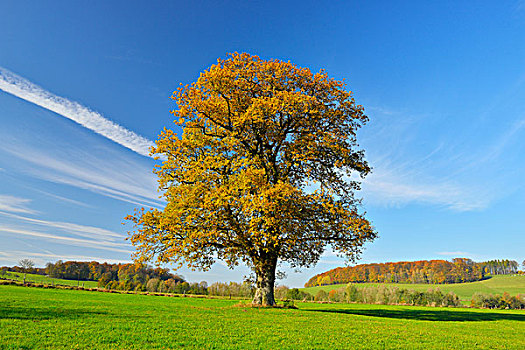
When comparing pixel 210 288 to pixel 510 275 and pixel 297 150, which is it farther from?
pixel 510 275

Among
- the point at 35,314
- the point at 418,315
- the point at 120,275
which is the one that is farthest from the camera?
the point at 120,275

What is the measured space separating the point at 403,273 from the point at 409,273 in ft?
5.91

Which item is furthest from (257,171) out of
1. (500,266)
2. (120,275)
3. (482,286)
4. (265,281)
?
(500,266)

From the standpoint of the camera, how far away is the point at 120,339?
30.9 feet

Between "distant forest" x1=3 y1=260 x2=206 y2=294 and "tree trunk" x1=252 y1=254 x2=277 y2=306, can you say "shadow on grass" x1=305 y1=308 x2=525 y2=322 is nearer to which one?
"tree trunk" x1=252 y1=254 x2=277 y2=306

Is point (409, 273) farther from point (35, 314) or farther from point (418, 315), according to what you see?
point (35, 314)

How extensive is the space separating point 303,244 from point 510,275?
12889cm

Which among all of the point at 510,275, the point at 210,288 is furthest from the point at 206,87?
the point at 510,275

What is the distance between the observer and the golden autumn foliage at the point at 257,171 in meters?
20.6

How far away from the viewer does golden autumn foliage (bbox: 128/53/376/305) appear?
2061 centimetres

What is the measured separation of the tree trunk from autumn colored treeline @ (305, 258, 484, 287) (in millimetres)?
82568

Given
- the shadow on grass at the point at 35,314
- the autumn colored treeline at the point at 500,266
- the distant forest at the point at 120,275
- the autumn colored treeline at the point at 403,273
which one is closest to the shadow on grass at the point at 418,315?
the shadow on grass at the point at 35,314

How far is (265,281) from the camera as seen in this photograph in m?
23.0

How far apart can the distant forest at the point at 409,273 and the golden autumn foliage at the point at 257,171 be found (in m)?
78.6
